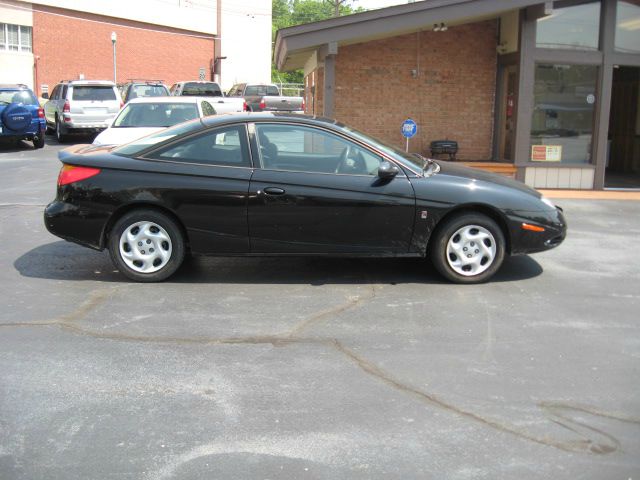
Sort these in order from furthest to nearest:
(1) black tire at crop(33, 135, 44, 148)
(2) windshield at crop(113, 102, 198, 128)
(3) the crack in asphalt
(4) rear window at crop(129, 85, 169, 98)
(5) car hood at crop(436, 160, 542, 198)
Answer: (4) rear window at crop(129, 85, 169, 98)
(1) black tire at crop(33, 135, 44, 148)
(2) windshield at crop(113, 102, 198, 128)
(5) car hood at crop(436, 160, 542, 198)
(3) the crack in asphalt

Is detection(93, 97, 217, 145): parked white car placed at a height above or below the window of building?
below

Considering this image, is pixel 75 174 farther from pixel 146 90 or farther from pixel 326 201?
pixel 146 90

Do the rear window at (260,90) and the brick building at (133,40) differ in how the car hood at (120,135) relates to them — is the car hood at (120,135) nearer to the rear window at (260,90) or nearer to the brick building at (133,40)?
the rear window at (260,90)

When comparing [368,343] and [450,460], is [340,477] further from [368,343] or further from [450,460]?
[368,343]

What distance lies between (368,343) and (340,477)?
1905 millimetres

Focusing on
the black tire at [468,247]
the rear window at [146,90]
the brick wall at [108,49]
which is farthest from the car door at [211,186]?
the brick wall at [108,49]

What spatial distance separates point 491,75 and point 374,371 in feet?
35.2

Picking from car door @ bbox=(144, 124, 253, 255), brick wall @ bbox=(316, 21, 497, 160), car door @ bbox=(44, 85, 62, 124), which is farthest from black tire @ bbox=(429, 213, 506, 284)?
car door @ bbox=(44, 85, 62, 124)

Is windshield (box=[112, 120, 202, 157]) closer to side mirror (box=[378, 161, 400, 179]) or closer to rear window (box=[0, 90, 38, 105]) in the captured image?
side mirror (box=[378, 161, 400, 179])

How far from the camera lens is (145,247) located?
6.93 meters

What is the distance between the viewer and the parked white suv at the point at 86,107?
22328mm

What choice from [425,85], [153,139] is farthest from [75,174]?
[425,85]

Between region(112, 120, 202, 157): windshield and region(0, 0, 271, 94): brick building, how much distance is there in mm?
34122

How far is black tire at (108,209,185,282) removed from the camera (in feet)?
22.6
